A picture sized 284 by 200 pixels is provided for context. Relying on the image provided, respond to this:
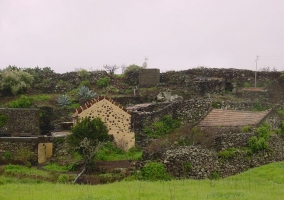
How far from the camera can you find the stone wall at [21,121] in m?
28.4

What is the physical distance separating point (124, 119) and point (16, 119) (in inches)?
282

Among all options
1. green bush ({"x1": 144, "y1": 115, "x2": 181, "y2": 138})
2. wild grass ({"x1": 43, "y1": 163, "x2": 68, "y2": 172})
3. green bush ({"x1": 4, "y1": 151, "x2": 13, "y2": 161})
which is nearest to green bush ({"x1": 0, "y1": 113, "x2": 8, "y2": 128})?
green bush ({"x1": 4, "y1": 151, "x2": 13, "y2": 161})

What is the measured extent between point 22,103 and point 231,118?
51.3 ft

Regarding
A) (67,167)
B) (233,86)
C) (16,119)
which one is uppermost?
(233,86)

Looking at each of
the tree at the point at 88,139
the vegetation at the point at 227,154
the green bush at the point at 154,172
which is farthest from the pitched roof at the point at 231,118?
the green bush at the point at 154,172

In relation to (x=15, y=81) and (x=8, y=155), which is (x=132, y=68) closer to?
(x=15, y=81)

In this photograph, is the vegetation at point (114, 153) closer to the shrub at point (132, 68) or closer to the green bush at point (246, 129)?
the green bush at point (246, 129)

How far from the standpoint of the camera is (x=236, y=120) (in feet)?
82.6

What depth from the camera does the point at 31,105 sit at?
3347 centimetres

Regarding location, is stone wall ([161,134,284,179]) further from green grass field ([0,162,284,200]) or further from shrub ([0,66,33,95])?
shrub ([0,66,33,95])

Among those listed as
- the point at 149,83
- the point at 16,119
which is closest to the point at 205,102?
the point at 149,83

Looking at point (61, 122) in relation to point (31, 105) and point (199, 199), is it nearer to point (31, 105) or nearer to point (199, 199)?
point (31, 105)

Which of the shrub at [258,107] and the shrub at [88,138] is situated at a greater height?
the shrub at [258,107]

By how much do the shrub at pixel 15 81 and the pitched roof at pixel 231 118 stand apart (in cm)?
1683
